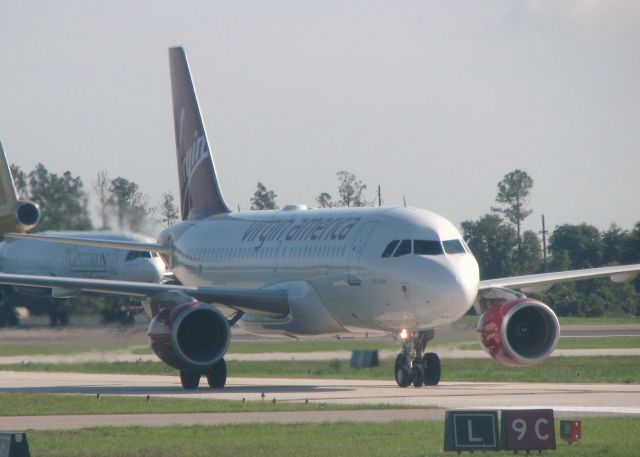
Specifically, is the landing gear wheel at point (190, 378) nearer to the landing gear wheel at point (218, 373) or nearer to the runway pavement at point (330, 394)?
the runway pavement at point (330, 394)

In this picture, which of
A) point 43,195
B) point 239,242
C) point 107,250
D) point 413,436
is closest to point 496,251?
point 107,250

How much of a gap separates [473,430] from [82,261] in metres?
57.6

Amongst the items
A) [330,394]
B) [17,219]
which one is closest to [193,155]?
[330,394]

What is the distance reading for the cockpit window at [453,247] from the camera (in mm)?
33562

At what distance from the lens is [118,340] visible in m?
47.1

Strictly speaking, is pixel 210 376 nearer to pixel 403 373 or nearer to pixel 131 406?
pixel 403 373

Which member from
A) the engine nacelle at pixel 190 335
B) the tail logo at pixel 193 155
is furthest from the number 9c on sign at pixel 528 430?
the tail logo at pixel 193 155

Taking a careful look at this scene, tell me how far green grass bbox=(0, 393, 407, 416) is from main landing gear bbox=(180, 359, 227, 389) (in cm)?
404

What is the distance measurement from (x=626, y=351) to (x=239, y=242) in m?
13.3

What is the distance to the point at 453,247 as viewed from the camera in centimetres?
3369

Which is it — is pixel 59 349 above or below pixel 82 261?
below

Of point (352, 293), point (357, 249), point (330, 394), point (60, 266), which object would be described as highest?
point (60, 266)

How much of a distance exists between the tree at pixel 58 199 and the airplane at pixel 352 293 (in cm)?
2061

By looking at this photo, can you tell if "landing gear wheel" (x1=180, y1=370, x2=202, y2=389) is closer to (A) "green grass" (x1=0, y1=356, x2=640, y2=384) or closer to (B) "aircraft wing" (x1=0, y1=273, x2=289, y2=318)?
(B) "aircraft wing" (x1=0, y1=273, x2=289, y2=318)
